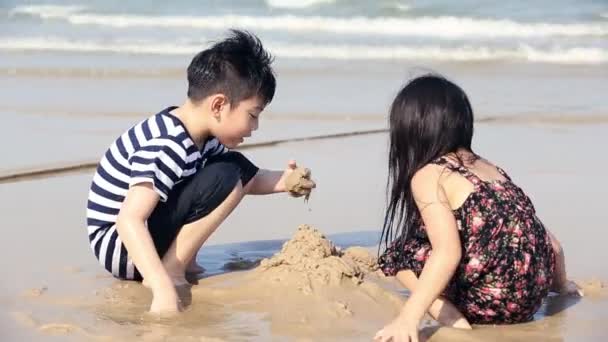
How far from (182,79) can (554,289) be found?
603 centimetres

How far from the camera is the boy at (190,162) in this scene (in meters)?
3.33

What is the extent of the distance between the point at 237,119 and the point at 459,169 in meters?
0.79

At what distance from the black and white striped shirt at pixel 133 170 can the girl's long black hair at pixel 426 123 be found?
2.38 feet

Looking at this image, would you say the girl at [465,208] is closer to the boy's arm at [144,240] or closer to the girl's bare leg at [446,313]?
the girl's bare leg at [446,313]

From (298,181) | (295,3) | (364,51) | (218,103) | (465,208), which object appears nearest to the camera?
(465,208)

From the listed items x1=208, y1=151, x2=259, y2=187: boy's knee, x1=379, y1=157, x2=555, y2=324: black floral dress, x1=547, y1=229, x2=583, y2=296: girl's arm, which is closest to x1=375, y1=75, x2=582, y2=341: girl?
x1=379, y1=157, x2=555, y2=324: black floral dress

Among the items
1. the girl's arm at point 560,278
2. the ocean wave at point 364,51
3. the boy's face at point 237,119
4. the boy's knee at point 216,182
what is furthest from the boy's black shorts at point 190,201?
the ocean wave at point 364,51

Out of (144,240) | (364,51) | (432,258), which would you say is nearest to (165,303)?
(144,240)

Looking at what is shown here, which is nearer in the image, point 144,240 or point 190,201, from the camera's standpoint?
point 144,240

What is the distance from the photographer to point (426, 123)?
298cm

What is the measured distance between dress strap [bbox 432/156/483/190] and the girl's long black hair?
2cm

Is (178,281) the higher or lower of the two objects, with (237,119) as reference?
lower

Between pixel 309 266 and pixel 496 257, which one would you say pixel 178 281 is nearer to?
pixel 309 266

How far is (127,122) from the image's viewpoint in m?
6.73
